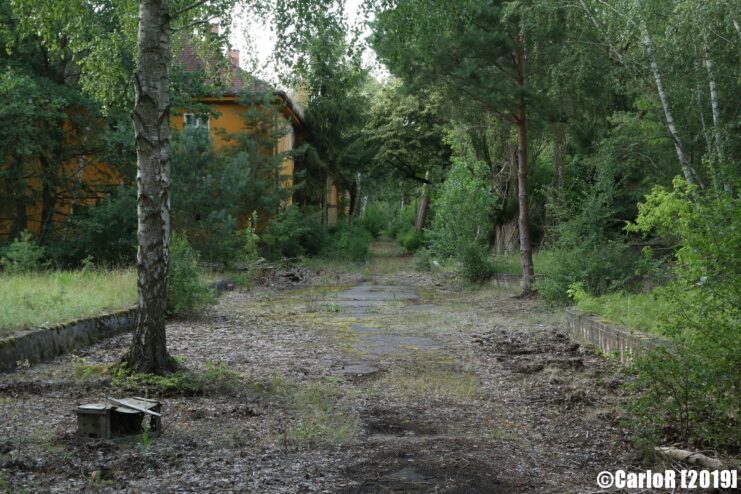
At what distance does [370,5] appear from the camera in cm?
855

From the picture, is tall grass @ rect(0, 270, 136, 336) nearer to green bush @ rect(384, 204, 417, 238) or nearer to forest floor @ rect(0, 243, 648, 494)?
forest floor @ rect(0, 243, 648, 494)

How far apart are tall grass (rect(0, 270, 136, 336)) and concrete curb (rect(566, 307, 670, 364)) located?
683cm

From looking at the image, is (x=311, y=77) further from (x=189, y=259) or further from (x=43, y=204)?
(x=43, y=204)

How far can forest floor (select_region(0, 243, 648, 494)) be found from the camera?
4.50m

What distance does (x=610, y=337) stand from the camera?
860cm

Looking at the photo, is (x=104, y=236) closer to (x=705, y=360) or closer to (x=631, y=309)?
(x=631, y=309)

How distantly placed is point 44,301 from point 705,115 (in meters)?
13.4

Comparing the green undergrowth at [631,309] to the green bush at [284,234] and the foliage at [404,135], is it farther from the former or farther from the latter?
the foliage at [404,135]

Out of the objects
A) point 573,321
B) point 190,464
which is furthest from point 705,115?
point 190,464

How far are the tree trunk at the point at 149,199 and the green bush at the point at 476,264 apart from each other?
13.1m

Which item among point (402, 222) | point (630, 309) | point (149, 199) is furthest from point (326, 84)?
point (402, 222)

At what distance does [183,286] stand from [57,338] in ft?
11.8

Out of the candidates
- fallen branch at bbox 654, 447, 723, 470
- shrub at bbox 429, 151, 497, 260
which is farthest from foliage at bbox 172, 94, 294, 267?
fallen branch at bbox 654, 447, 723, 470

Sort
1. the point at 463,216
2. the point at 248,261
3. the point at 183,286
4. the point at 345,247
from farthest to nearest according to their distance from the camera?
the point at 345,247 → the point at 463,216 → the point at 248,261 → the point at 183,286
